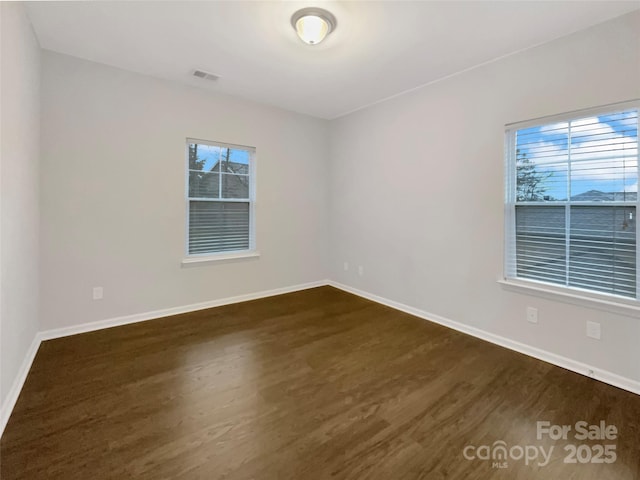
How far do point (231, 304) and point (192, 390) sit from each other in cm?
190

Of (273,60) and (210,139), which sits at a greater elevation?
(273,60)

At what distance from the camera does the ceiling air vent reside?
126 inches

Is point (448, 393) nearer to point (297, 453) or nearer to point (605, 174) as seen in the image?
point (297, 453)

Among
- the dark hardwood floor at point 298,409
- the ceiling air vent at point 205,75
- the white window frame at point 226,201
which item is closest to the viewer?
the dark hardwood floor at point 298,409

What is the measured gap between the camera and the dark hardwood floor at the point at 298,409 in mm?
1503

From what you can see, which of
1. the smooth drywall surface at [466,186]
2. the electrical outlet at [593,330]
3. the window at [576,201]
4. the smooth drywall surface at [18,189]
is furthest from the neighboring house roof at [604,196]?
the smooth drywall surface at [18,189]

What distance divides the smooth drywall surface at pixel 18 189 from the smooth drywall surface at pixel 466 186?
3.50 m

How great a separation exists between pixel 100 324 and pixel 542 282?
4.33 meters

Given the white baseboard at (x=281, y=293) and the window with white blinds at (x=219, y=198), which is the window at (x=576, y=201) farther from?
the window with white blinds at (x=219, y=198)

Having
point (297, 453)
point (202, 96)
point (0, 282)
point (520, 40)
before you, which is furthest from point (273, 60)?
point (297, 453)

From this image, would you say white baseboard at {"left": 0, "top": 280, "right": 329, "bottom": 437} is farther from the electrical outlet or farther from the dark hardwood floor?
the electrical outlet

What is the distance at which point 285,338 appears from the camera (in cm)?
299

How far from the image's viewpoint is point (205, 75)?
3.29 metres

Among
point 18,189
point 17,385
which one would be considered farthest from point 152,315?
point 18,189
